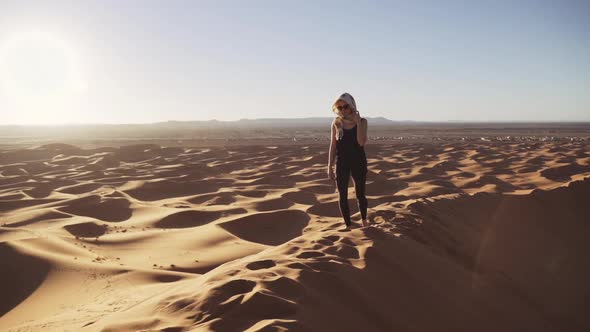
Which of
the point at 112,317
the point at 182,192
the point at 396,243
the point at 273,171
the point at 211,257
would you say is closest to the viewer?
the point at 112,317

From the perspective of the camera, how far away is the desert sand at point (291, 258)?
2.35 m

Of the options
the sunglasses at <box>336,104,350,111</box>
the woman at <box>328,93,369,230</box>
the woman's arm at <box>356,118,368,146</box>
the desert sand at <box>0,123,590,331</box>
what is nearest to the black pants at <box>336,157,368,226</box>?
the woman at <box>328,93,369,230</box>

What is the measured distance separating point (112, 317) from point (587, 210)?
20.4ft

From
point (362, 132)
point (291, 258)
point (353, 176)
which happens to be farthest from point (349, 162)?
point (291, 258)

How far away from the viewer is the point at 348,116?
398 cm

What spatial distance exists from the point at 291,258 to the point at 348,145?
1481 mm

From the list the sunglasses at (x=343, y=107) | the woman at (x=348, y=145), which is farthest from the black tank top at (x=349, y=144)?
the sunglasses at (x=343, y=107)

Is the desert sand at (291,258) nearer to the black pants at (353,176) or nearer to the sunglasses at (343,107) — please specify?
the black pants at (353,176)

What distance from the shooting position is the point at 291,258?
290 cm

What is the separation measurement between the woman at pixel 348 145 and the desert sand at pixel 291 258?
437 mm

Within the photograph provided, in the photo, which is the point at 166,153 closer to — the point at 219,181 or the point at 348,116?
the point at 219,181

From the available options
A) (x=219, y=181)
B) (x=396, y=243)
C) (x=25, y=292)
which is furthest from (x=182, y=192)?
(x=396, y=243)

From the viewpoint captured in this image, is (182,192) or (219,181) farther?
(219,181)

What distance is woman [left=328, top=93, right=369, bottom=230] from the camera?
3.90m
